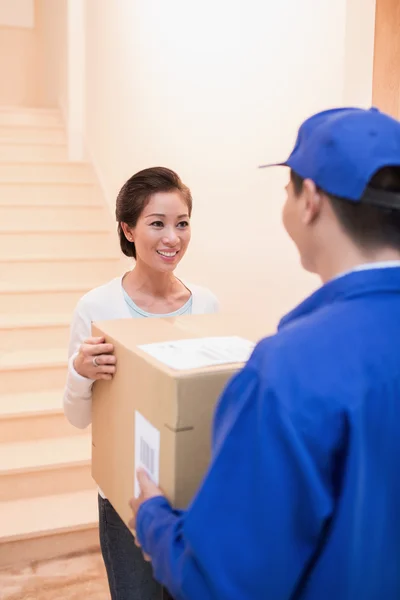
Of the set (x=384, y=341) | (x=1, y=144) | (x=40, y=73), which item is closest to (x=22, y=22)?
(x=40, y=73)

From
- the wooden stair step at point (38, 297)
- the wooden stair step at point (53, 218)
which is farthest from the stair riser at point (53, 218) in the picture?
the wooden stair step at point (38, 297)

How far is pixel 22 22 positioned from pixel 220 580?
661cm

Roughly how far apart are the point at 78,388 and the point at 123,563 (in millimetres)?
334

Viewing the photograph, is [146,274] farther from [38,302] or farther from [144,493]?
[38,302]

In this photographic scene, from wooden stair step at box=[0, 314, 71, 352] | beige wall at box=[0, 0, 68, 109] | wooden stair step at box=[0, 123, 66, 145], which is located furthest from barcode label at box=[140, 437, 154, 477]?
beige wall at box=[0, 0, 68, 109]

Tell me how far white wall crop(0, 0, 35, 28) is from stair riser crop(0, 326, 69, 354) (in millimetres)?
A: 4176

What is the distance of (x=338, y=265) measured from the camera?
68cm

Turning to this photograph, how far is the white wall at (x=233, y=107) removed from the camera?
2141mm

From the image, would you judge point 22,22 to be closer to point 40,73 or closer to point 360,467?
point 40,73

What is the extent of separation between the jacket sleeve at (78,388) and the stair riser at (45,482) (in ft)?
4.64

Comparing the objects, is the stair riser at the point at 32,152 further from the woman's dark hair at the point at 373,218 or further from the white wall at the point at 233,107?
the woman's dark hair at the point at 373,218

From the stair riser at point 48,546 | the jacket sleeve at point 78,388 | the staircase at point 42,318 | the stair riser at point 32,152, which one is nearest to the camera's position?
the jacket sleeve at point 78,388

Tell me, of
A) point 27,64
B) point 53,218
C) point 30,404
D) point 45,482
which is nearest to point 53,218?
point 53,218

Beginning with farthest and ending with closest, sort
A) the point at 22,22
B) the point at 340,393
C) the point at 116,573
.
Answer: the point at 22,22
the point at 116,573
the point at 340,393
